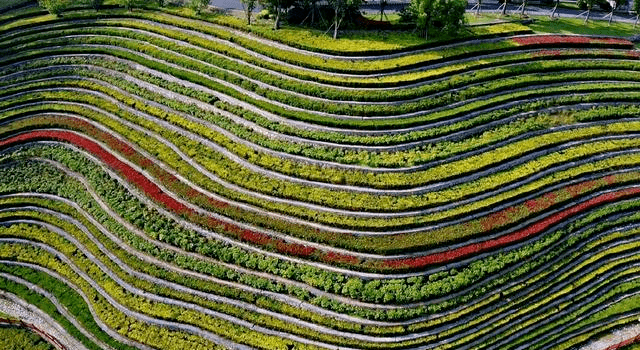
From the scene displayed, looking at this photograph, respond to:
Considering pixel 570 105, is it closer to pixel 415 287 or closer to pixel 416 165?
pixel 416 165

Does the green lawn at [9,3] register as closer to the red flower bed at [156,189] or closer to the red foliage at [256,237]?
the red flower bed at [156,189]

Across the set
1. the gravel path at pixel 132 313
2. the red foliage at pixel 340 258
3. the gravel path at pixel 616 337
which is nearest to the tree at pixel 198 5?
the gravel path at pixel 132 313

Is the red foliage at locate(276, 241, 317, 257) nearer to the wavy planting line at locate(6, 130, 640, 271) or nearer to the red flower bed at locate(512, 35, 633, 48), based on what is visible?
the wavy planting line at locate(6, 130, 640, 271)

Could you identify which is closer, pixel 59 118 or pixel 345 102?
pixel 345 102

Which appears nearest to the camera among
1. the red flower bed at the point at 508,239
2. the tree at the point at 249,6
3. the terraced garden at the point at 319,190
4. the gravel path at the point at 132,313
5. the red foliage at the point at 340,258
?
the gravel path at the point at 132,313

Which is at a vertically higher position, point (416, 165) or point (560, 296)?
point (416, 165)

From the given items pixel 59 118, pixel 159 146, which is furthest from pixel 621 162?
pixel 59 118

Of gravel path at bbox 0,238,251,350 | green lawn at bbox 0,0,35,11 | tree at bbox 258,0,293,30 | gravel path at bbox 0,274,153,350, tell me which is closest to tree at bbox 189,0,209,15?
tree at bbox 258,0,293,30
